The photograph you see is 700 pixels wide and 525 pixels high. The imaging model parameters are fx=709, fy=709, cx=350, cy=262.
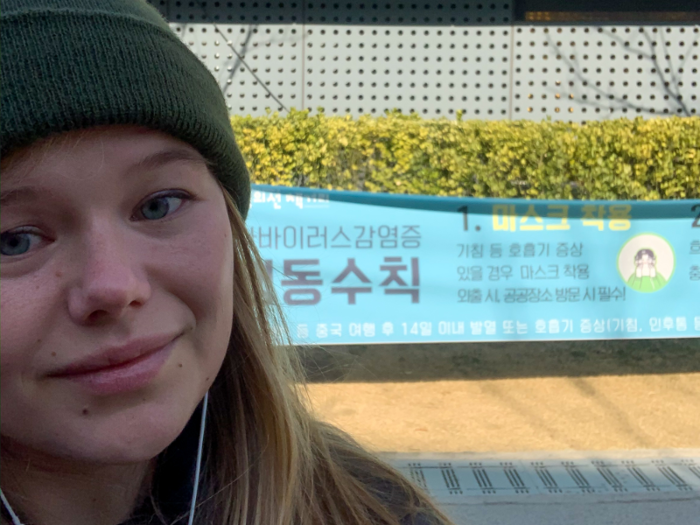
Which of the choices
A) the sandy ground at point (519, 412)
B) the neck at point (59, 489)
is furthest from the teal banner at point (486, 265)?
the neck at point (59, 489)

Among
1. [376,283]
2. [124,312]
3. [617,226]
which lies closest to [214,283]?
[124,312]

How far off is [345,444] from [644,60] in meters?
8.13

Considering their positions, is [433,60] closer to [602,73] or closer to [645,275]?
[602,73]

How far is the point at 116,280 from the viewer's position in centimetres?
94

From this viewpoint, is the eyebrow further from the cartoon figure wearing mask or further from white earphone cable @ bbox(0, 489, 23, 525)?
the cartoon figure wearing mask

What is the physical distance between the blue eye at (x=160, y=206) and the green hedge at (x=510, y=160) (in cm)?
499

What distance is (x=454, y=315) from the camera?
5.02 metres

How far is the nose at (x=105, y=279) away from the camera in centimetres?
93

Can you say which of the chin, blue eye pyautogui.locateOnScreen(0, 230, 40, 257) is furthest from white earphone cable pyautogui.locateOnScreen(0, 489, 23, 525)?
blue eye pyautogui.locateOnScreen(0, 230, 40, 257)

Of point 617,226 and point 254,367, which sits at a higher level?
point 254,367

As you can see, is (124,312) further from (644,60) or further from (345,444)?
(644,60)

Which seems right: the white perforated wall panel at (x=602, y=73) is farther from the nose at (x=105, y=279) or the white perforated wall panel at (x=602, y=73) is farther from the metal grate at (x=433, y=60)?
the nose at (x=105, y=279)

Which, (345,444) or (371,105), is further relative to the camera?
(371,105)

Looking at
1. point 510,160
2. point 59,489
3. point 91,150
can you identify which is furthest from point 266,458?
point 510,160
